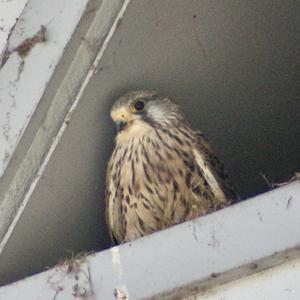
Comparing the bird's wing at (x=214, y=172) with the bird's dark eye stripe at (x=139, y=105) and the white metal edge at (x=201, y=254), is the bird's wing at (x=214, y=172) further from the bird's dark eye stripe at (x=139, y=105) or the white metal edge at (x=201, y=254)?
the white metal edge at (x=201, y=254)

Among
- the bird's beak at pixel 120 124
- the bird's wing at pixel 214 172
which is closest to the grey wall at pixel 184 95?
the bird's beak at pixel 120 124

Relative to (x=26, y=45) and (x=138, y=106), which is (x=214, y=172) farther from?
(x=26, y=45)

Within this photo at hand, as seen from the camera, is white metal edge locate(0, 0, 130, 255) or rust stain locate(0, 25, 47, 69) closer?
rust stain locate(0, 25, 47, 69)

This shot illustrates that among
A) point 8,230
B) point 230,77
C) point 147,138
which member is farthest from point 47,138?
point 230,77

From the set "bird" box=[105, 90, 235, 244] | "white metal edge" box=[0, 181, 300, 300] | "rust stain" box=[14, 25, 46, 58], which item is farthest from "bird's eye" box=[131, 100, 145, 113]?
"white metal edge" box=[0, 181, 300, 300]

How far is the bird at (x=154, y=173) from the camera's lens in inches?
151

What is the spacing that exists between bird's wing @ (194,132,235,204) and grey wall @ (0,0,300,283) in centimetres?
25

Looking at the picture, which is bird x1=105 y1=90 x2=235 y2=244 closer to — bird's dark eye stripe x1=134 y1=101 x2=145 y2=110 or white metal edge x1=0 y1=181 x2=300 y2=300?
bird's dark eye stripe x1=134 y1=101 x2=145 y2=110

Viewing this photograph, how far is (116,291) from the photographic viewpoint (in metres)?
2.97

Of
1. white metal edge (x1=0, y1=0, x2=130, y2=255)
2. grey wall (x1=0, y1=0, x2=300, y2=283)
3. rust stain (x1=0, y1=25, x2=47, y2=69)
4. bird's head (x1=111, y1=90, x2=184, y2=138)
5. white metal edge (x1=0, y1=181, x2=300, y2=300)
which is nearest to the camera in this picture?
white metal edge (x1=0, y1=181, x2=300, y2=300)

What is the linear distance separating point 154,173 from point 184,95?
1.22 ft

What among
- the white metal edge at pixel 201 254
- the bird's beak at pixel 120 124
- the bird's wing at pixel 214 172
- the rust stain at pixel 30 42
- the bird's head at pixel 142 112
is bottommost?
the white metal edge at pixel 201 254

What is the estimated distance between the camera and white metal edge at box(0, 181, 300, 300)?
9.06 feet

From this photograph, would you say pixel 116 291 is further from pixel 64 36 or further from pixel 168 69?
pixel 168 69
